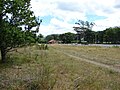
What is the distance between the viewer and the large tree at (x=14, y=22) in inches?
936

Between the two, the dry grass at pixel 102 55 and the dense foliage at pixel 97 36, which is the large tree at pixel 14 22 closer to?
the dry grass at pixel 102 55

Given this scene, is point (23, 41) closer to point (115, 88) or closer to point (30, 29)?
point (30, 29)

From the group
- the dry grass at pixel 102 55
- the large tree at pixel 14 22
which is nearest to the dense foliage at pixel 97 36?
the dry grass at pixel 102 55

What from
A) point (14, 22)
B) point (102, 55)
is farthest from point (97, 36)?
point (14, 22)

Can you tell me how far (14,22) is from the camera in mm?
25047

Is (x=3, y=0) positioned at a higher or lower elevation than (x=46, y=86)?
higher

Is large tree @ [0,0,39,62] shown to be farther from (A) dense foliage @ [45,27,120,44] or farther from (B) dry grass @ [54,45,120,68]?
(A) dense foliage @ [45,27,120,44]

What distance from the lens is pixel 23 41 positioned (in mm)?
25094

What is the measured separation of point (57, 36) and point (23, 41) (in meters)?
168

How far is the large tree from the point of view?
78.0ft

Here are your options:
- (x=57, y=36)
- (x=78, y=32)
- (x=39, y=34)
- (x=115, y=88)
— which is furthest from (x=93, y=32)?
(x=115, y=88)

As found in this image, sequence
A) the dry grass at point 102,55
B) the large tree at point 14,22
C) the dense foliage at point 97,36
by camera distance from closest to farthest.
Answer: the large tree at point 14,22 < the dry grass at point 102,55 < the dense foliage at point 97,36

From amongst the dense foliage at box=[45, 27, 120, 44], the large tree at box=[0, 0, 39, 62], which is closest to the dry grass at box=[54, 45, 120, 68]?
the large tree at box=[0, 0, 39, 62]

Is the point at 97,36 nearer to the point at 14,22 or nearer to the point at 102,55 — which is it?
the point at 102,55
